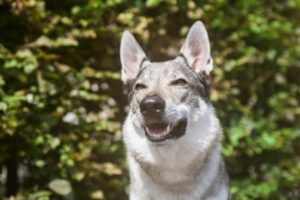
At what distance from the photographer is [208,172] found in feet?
15.1

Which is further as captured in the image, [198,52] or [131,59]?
[131,59]

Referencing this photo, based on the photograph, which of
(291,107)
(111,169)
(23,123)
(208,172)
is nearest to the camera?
(208,172)

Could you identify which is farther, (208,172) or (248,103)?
(248,103)

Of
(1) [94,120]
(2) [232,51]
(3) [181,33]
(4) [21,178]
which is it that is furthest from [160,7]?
(4) [21,178]

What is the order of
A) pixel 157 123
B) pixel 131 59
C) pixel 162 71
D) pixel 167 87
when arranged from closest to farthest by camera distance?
pixel 157 123 → pixel 167 87 → pixel 162 71 → pixel 131 59

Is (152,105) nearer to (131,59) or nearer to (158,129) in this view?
(158,129)

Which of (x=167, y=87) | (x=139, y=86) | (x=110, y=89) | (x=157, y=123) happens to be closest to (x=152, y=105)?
(x=157, y=123)

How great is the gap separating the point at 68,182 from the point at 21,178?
0.76 metres

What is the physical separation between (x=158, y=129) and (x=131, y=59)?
765 mm

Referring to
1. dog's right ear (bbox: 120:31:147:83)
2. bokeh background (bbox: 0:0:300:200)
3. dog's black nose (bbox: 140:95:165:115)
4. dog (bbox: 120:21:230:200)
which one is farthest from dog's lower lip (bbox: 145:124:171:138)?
bokeh background (bbox: 0:0:300:200)

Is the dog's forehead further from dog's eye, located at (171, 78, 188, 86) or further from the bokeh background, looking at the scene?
the bokeh background

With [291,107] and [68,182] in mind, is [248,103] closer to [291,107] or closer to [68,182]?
[291,107]

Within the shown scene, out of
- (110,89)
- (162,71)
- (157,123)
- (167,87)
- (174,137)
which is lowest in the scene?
(174,137)

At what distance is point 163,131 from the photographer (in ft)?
14.8
